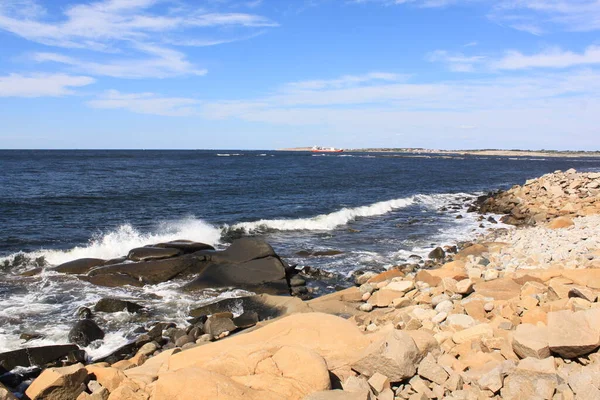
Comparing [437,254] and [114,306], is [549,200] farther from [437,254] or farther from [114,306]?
[114,306]

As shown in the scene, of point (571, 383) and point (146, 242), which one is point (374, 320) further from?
point (146, 242)

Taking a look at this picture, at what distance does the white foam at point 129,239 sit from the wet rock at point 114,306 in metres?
6.43

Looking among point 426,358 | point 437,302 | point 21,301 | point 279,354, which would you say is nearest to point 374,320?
point 437,302

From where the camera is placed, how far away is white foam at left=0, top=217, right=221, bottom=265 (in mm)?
17812

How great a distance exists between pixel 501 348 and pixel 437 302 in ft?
10.1

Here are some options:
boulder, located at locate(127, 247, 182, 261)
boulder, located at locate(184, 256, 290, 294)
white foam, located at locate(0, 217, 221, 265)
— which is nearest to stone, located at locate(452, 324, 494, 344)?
boulder, located at locate(184, 256, 290, 294)

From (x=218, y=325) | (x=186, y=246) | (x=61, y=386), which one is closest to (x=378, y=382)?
(x=61, y=386)

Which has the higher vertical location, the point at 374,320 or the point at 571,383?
the point at 571,383

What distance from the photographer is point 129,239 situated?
20594mm

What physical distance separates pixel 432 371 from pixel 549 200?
26.5 m

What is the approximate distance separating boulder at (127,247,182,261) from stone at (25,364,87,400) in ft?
33.1

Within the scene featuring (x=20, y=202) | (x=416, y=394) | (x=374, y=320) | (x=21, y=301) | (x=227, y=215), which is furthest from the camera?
(x=20, y=202)

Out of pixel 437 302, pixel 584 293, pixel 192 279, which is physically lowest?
pixel 192 279

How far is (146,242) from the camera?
20484mm
